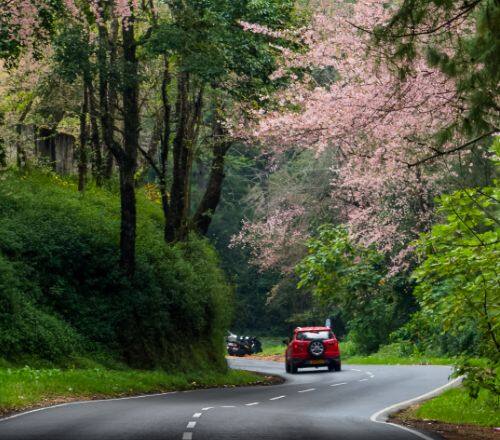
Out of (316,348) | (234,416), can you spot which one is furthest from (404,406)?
(316,348)

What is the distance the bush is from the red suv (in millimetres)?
6761

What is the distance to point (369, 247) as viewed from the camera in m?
38.0

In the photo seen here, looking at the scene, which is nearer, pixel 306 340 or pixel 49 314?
pixel 49 314

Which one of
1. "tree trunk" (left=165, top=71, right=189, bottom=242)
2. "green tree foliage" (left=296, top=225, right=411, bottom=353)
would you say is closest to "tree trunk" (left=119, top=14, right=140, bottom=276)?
"tree trunk" (left=165, top=71, right=189, bottom=242)

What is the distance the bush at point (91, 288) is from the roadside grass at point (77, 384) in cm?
125

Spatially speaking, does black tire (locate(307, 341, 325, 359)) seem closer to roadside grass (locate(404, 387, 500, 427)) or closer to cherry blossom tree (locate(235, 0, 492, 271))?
cherry blossom tree (locate(235, 0, 492, 271))

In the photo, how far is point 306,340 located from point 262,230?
8.48 meters

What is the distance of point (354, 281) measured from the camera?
1537 inches

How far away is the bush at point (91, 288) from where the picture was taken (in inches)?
1069

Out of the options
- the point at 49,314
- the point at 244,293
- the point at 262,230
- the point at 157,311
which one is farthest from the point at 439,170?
the point at 244,293

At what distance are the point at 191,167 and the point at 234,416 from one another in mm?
16701

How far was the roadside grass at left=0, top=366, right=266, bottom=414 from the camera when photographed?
67.5 feet

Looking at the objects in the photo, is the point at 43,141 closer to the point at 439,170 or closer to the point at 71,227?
the point at 71,227

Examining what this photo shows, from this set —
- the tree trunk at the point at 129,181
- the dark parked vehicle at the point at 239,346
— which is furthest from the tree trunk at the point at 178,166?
the dark parked vehicle at the point at 239,346
